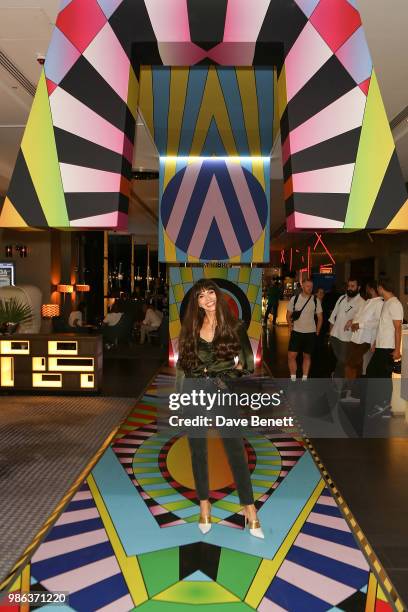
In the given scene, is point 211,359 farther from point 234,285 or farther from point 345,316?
point 234,285

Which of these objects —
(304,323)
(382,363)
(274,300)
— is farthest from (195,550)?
(274,300)

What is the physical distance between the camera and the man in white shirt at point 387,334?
16.0ft

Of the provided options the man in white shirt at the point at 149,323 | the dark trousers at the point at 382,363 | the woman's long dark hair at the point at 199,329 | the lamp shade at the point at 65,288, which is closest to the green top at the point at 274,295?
the man in white shirt at the point at 149,323

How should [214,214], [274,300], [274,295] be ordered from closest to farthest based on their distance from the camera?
[214,214]
[274,295]
[274,300]

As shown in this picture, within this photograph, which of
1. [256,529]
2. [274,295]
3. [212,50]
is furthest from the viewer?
[274,295]

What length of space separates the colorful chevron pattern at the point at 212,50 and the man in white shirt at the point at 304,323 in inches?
159

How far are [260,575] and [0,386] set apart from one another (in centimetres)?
480

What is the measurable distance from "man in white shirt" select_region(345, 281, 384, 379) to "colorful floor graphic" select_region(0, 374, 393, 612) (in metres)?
1.93

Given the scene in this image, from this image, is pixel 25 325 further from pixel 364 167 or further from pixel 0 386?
pixel 364 167

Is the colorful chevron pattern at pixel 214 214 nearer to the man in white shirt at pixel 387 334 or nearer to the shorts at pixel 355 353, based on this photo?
the shorts at pixel 355 353

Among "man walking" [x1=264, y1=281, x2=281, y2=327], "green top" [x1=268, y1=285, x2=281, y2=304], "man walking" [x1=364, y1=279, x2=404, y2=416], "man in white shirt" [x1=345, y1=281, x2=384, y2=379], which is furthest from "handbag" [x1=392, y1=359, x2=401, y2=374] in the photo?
"green top" [x1=268, y1=285, x2=281, y2=304]

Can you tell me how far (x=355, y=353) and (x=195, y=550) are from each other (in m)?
3.49

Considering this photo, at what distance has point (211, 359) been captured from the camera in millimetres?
2936

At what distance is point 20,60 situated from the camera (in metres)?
4.44
